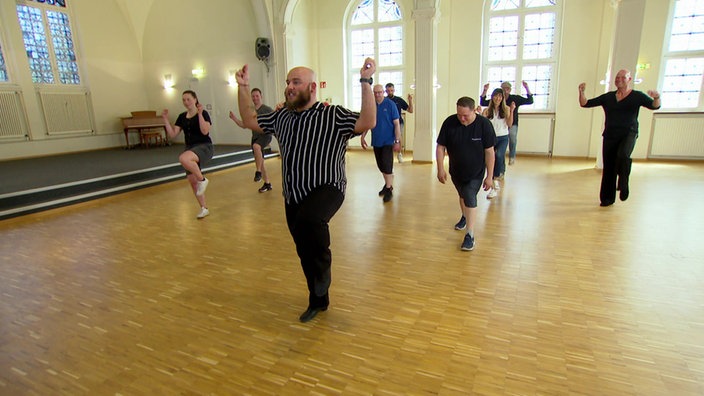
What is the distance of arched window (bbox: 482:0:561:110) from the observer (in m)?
9.47

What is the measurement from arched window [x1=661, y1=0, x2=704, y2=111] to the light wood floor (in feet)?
17.0

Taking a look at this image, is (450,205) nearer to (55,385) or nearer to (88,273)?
(88,273)

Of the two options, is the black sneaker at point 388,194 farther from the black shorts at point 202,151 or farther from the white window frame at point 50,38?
the white window frame at point 50,38

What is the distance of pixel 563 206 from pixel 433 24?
5.22 meters

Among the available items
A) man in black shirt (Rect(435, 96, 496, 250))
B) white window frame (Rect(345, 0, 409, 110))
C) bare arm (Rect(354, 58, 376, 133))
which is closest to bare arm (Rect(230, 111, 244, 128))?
bare arm (Rect(354, 58, 376, 133))

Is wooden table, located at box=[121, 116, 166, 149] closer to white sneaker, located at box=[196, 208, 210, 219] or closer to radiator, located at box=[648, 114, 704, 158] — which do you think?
white sneaker, located at box=[196, 208, 210, 219]

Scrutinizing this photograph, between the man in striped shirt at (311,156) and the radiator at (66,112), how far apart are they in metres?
10.6

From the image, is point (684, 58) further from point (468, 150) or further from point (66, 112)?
point (66, 112)

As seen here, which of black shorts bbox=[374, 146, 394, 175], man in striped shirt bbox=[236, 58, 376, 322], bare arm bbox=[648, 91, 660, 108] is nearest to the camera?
man in striped shirt bbox=[236, 58, 376, 322]

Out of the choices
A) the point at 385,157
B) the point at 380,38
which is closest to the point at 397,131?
the point at 385,157

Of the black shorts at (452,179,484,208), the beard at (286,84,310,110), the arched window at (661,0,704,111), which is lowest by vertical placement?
the black shorts at (452,179,484,208)

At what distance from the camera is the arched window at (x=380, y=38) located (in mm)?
10797

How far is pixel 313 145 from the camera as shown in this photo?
2.26 m

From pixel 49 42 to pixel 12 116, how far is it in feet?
7.04
